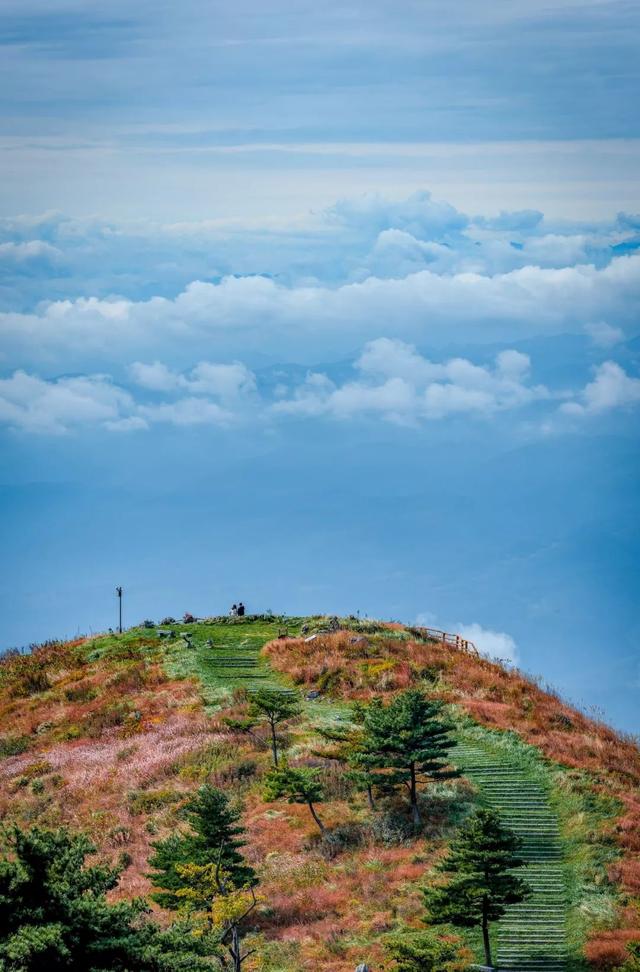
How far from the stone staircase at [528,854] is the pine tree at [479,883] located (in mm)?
2136

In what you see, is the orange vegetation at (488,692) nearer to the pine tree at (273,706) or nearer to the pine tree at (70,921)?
the pine tree at (273,706)

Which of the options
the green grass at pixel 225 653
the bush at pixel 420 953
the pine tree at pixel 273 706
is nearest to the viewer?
the bush at pixel 420 953

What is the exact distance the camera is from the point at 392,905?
4188 cm

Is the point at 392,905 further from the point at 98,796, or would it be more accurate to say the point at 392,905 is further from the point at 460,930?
the point at 98,796

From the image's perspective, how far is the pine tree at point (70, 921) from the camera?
29786 mm

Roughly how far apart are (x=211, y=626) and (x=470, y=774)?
111 feet

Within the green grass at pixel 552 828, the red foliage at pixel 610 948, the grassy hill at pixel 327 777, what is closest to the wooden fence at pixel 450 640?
the grassy hill at pixel 327 777

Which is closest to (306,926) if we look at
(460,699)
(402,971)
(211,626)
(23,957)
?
(402,971)

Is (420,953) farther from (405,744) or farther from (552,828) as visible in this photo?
(552,828)

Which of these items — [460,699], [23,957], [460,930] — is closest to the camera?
[23,957]

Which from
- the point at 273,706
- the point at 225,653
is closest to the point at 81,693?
the point at 225,653

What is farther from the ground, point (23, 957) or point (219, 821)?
point (219, 821)

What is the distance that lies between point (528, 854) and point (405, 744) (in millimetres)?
5662

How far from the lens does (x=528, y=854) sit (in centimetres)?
4559
